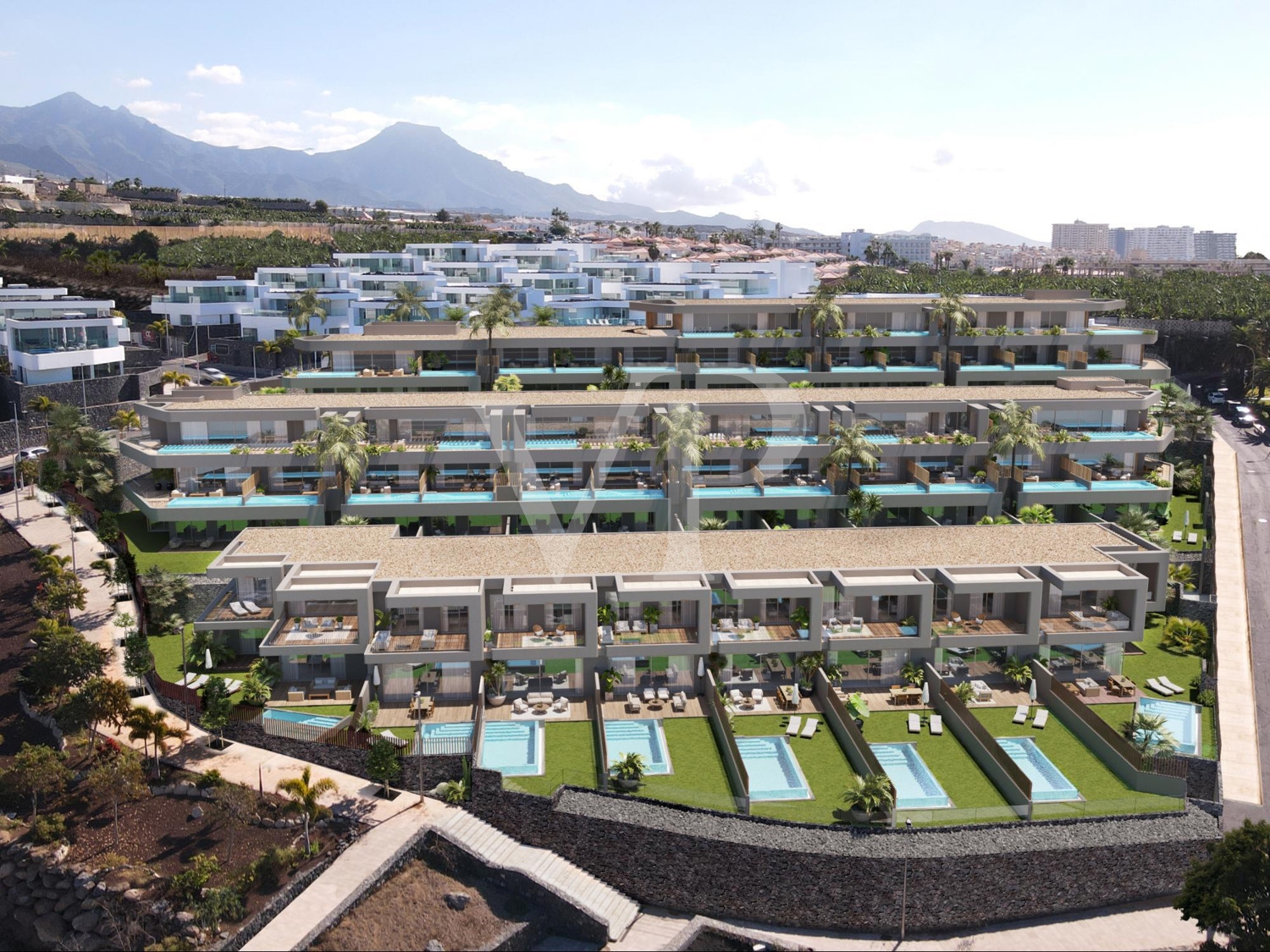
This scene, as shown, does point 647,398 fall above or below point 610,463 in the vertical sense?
above

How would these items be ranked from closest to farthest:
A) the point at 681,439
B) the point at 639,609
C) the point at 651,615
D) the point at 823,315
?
the point at 651,615
the point at 639,609
the point at 681,439
the point at 823,315

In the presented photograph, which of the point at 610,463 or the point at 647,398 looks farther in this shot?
the point at 647,398

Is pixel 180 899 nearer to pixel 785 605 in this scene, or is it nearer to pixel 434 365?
pixel 785 605

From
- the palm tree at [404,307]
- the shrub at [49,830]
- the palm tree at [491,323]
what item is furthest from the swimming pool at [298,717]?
the palm tree at [404,307]

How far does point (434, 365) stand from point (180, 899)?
48.1 m

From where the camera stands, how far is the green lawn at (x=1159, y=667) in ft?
150

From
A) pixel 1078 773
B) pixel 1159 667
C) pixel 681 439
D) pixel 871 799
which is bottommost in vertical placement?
pixel 1078 773

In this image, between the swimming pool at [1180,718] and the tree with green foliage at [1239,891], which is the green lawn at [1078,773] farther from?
the tree with green foliage at [1239,891]

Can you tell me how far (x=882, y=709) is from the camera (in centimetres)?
4319

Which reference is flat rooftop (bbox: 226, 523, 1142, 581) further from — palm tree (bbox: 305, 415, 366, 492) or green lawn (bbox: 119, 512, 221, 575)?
green lawn (bbox: 119, 512, 221, 575)

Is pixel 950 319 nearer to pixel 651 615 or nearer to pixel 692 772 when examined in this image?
pixel 651 615

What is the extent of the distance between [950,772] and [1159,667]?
16389mm

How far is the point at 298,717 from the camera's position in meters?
41.1

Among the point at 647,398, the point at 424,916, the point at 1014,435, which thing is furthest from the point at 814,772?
the point at 647,398
